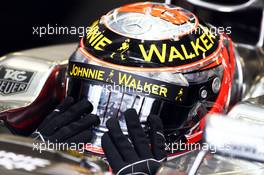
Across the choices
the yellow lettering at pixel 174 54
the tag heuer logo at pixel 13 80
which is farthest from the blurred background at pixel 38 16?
the yellow lettering at pixel 174 54

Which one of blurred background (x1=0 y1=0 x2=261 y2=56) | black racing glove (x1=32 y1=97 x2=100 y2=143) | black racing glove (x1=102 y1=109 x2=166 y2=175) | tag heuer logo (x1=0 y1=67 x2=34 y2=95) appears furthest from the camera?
blurred background (x1=0 y1=0 x2=261 y2=56)

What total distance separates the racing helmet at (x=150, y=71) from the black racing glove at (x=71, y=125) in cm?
2

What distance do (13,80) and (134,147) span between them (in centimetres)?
36

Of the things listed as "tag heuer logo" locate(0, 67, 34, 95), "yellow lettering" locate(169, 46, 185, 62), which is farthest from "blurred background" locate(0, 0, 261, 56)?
"yellow lettering" locate(169, 46, 185, 62)

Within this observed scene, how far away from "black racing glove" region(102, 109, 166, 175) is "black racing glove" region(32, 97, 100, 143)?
0.22ft

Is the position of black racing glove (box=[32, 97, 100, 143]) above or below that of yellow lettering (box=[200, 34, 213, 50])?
below

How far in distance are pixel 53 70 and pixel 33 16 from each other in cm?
96

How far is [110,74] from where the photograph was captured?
119cm

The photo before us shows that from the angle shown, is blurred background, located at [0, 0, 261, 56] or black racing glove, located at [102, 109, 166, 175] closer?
black racing glove, located at [102, 109, 166, 175]

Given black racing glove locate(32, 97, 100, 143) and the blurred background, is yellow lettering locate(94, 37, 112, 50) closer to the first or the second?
black racing glove locate(32, 97, 100, 143)

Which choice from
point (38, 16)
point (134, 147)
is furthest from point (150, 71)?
point (38, 16)

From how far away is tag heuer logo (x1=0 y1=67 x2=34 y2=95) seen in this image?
1316 millimetres

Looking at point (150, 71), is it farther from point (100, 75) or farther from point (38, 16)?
point (38, 16)

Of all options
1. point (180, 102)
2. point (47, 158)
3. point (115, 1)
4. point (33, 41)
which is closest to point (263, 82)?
point (180, 102)
